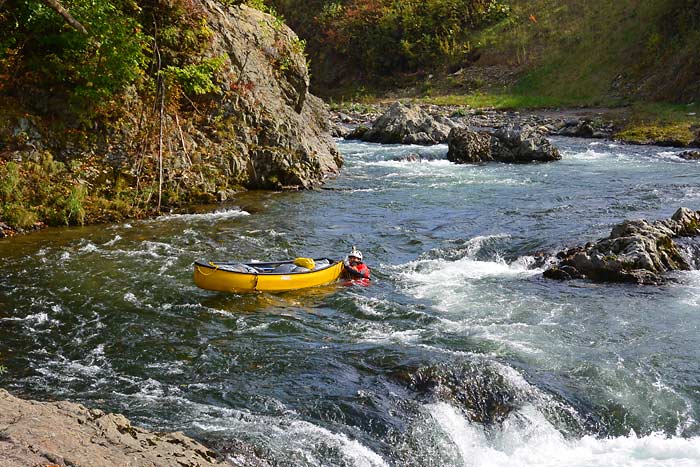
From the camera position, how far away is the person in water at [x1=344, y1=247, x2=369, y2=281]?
48.5 ft

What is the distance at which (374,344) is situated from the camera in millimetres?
11391

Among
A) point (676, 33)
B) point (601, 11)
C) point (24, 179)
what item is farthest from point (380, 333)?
point (601, 11)

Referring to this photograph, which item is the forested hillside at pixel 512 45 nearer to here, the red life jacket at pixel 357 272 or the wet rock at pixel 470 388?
the red life jacket at pixel 357 272

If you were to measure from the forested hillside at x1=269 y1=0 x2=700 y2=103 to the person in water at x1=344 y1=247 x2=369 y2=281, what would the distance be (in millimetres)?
30522

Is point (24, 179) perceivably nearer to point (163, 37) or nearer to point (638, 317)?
point (163, 37)

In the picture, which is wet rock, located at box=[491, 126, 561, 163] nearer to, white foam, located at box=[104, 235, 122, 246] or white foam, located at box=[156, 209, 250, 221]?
white foam, located at box=[156, 209, 250, 221]

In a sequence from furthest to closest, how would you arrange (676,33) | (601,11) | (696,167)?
(601,11) < (676,33) < (696,167)

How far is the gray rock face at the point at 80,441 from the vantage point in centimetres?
609

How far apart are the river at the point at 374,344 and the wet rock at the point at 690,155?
1025 centimetres

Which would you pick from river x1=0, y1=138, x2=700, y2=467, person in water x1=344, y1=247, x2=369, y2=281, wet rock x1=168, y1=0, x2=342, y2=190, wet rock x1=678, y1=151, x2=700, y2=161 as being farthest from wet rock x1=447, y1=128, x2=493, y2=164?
person in water x1=344, y1=247, x2=369, y2=281

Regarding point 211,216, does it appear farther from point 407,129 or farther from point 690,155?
point 690,155

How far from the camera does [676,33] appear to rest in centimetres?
4528

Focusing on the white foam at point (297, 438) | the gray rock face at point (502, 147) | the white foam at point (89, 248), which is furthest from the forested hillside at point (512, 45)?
the white foam at point (297, 438)

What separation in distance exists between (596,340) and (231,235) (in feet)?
30.3
